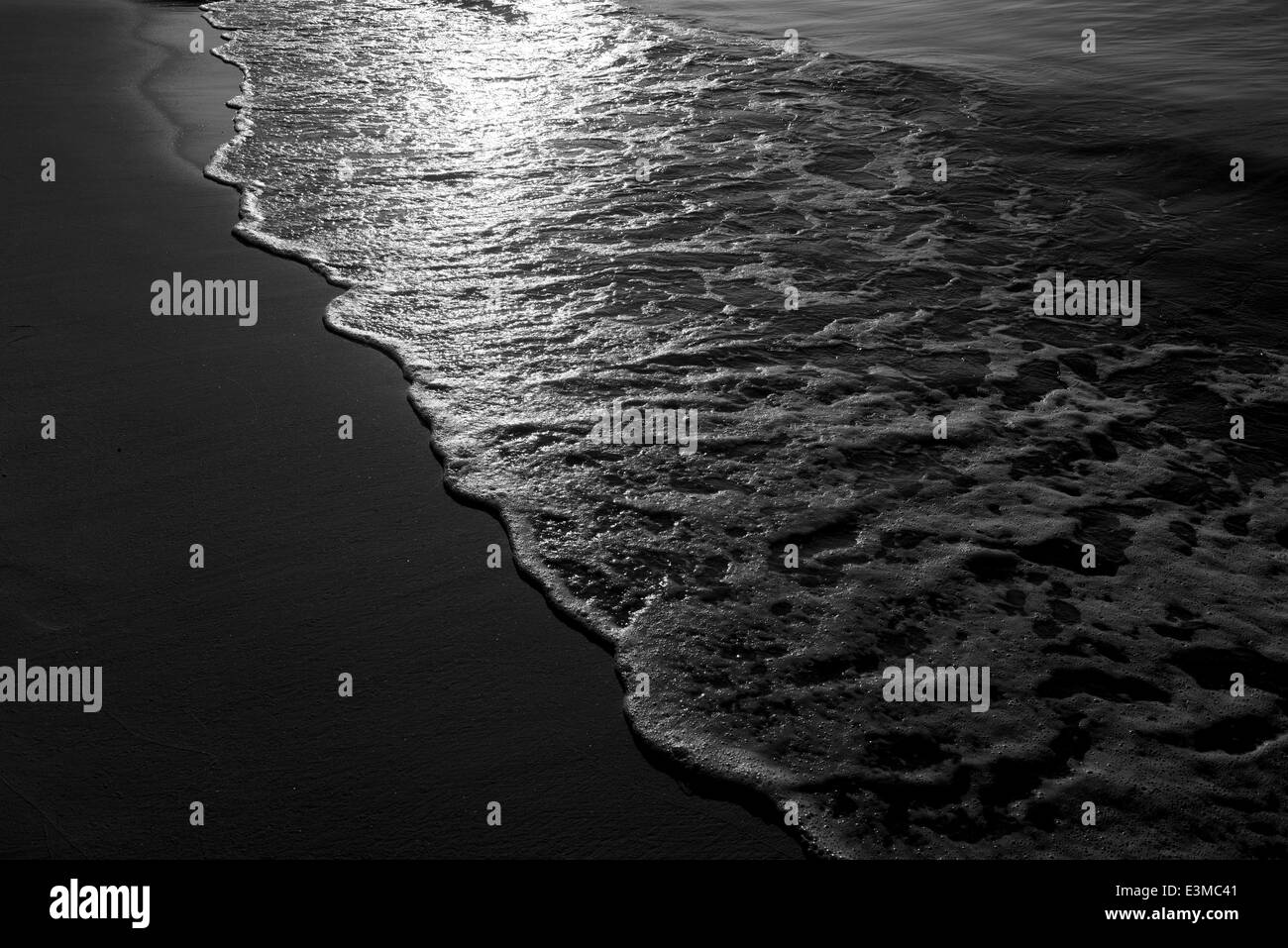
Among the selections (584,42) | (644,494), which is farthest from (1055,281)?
(584,42)

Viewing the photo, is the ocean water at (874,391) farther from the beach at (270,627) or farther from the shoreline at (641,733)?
the beach at (270,627)

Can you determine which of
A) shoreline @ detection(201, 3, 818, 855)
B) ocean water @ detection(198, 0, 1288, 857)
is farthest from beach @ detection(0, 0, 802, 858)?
ocean water @ detection(198, 0, 1288, 857)

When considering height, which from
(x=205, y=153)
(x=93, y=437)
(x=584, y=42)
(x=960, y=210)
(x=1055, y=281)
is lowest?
(x=93, y=437)

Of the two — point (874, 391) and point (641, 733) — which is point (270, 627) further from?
point (874, 391)

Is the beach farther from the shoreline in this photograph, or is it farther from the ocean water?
the ocean water

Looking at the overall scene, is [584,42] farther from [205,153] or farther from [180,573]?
[180,573]

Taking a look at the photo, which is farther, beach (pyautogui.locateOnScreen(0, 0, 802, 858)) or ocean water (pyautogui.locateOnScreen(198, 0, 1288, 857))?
ocean water (pyautogui.locateOnScreen(198, 0, 1288, 857))

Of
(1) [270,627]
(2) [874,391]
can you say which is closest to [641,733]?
(1) [270,627]
